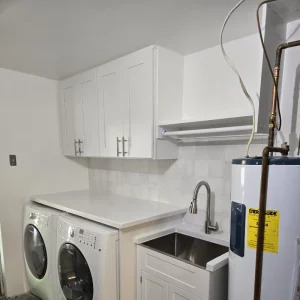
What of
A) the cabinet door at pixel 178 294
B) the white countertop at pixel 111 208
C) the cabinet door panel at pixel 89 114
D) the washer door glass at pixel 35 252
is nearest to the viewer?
the cabinet door at pixel 178 294

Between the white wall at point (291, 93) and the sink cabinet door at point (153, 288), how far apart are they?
1.14 meters

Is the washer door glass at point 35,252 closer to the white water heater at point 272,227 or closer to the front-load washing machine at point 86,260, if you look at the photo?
the front-load washing machine at point 86,260

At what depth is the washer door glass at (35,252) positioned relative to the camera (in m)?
2.13

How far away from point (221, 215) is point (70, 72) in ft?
6.36

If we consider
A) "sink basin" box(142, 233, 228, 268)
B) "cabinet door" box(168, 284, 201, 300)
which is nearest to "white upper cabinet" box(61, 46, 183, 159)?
"sink basin" box(142, 233, 228, 268)

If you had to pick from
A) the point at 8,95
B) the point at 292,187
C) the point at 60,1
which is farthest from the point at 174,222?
the point at 8,95

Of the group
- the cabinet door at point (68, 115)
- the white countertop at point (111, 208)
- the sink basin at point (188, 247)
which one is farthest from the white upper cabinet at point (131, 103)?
the sink basin at point (188, 247)

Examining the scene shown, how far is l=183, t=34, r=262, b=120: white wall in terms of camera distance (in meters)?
1.56

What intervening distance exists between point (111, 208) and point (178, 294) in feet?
2.70

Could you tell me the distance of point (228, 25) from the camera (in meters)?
1.45

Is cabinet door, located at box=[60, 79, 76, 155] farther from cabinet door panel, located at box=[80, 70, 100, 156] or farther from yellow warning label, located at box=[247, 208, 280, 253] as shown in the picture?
yellow warning label, located at box=[247, 208, 280, 253]

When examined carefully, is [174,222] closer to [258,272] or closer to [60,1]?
[258,272]

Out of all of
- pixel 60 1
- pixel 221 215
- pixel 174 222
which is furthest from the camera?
pixel 174 222

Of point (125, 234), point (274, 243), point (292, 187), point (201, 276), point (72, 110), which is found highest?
point (72, 110)
